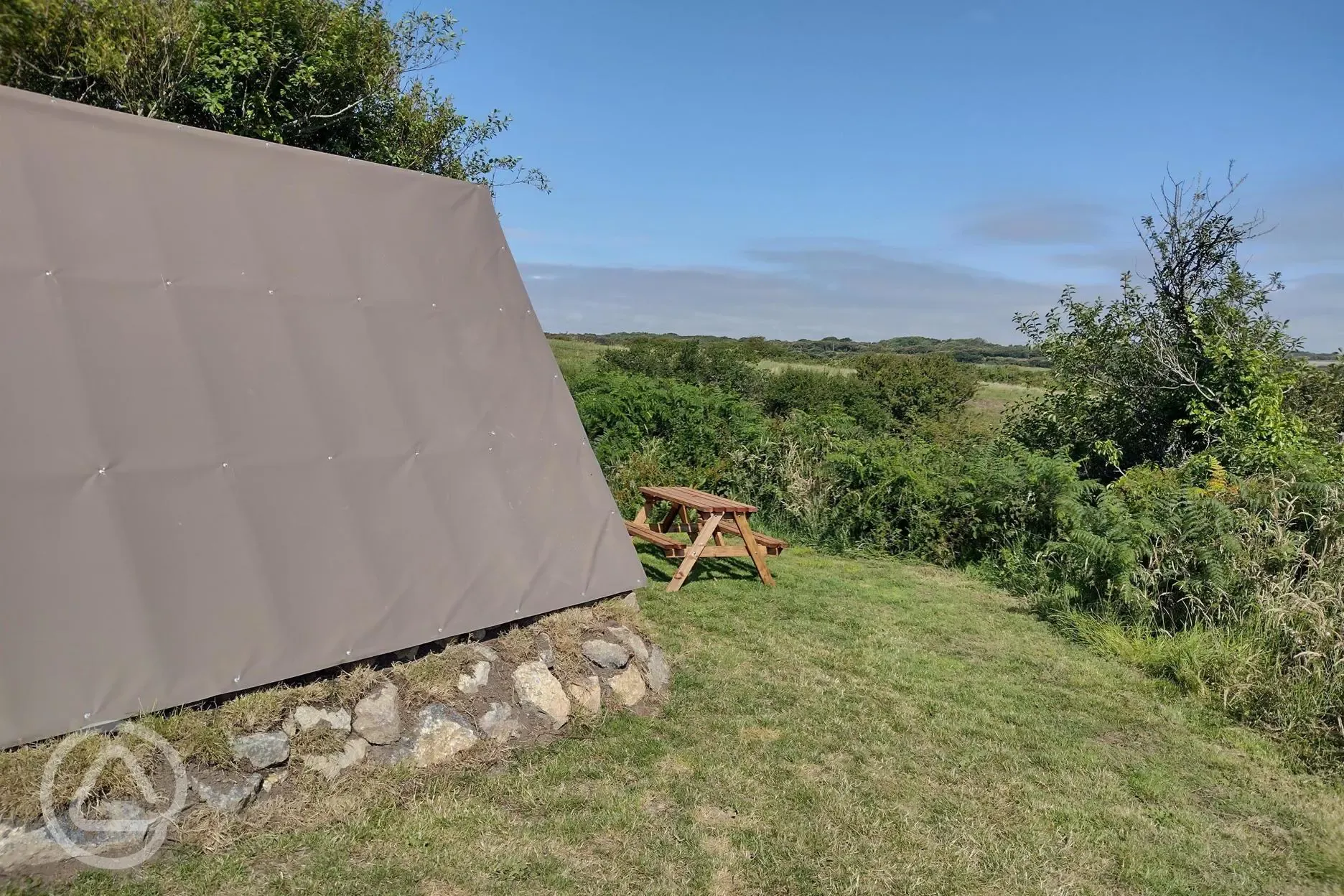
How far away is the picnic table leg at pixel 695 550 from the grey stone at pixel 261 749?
3.92 m

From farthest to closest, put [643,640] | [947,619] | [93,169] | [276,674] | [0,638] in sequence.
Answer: [947,619], [643,640], [93,169], [276,674], [0,638]

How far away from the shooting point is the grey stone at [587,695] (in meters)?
4.45

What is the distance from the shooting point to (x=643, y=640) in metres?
5.02

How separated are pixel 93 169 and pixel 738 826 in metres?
4.07

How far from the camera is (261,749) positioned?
3.38 m

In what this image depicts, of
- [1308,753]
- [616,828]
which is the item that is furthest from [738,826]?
[1308,753]

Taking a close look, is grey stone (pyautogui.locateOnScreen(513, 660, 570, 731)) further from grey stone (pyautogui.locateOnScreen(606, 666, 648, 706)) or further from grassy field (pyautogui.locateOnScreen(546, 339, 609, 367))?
grassy field (pyautogui.locateOnScreen(546, 339, 609, 367))

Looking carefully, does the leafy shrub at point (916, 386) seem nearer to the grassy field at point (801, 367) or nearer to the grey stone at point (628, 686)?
the grassy field at point (801, 367)

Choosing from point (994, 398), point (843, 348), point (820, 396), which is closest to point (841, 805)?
point (820, 396)

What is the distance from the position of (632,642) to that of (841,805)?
1.48 meters

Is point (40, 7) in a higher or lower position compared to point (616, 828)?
higher

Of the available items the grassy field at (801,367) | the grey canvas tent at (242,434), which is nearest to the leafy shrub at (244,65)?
the grey canvas tent at (242,434)

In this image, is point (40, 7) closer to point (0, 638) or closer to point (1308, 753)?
point (0, 638)

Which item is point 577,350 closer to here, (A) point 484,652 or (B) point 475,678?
(A) point 484,652
